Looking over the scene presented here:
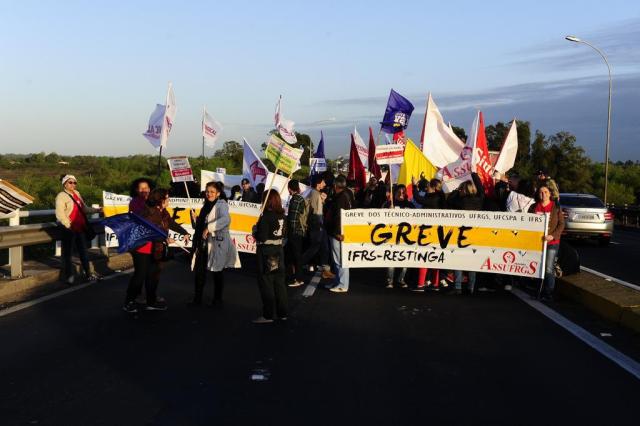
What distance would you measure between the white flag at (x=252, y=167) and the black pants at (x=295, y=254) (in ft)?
23.3

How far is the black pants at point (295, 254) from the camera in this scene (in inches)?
486

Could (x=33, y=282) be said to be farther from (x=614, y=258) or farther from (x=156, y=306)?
(x=614, y=258)

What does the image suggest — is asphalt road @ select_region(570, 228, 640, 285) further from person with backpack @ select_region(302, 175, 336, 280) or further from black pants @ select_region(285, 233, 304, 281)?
black pants @ select_region(285, 233, 304, 281)

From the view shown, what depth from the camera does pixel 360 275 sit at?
1354 cm

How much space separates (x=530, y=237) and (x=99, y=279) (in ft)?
24.0

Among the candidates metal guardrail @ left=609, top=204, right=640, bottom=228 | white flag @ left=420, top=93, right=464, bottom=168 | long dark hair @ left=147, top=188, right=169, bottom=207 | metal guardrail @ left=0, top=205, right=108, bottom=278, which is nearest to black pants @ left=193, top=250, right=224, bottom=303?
long dark hair @ left=147, top=188, right=169, bottom=207

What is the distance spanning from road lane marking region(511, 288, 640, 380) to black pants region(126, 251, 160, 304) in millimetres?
5379

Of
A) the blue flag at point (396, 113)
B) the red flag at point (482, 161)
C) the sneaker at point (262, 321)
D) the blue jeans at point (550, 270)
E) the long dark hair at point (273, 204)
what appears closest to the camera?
the sneaker at point (262, 321)

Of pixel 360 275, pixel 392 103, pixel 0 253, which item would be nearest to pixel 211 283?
pixel 360 275

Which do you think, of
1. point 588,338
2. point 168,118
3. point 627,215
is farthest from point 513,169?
point 588,338

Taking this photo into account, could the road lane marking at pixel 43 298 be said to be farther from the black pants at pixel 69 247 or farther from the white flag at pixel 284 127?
the white flag at pixel 284 127

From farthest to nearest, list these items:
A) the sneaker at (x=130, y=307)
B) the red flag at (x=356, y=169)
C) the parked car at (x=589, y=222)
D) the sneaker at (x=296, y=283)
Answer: the red flag at (x=356, y=169), the parked car at (x=589, y=222), the sneaker at (x=296, y=283), the sneaker at (x=130, y=307)

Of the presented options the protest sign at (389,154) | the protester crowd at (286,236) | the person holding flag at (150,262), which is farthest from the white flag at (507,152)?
the person holding flag at (150,262)

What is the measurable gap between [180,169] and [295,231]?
4905 mm
